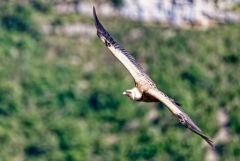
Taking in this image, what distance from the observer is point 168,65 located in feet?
253

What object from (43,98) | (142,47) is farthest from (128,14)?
(43,98)

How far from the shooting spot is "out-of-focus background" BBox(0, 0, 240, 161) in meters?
71.4

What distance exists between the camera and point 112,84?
253ft

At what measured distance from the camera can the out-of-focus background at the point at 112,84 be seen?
71.4m

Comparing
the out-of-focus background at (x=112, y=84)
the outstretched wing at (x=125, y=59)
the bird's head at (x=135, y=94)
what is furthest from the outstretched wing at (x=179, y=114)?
the out-of-focus background at (x=112, y=84)

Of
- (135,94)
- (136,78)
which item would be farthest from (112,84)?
(135,94)

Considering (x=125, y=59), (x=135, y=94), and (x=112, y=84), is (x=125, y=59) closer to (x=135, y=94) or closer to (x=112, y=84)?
(x=135, y=94)

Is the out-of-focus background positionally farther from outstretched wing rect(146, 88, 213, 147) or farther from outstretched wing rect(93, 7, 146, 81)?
outstretched wing rect(146, 88, 213, 147)

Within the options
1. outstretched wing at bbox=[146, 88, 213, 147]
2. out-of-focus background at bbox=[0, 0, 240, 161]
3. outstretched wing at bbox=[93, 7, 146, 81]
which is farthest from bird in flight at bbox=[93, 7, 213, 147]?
out-of-focus background at bbox=[0, 0, 240, 161]

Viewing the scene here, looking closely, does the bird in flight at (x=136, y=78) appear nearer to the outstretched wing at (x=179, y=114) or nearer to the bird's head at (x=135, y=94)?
the bird's head at (x=135, y=94)

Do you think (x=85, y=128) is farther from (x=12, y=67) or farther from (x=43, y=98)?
(x=12, y=67)

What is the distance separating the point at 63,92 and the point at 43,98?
1460 millimetres

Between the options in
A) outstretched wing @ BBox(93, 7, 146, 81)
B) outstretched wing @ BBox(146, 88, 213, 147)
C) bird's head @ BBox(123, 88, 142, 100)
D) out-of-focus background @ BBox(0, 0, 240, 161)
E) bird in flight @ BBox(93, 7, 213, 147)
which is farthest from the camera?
out-of-focus background @ BBox(0, 0, 240, 161)

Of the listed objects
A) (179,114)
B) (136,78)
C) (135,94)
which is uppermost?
(179,114)
